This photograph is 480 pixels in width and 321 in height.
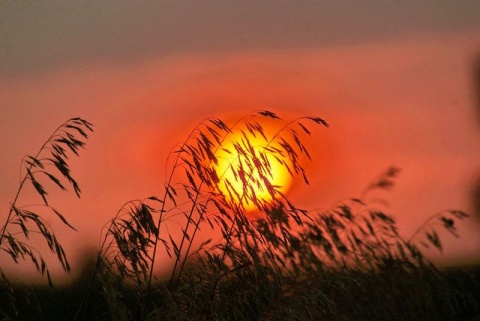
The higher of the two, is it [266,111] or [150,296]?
[266,111]

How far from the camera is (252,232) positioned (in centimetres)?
385

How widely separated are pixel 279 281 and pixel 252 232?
1.10ft

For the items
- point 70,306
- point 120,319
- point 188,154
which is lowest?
point 120,319

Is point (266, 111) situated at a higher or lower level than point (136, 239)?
higher

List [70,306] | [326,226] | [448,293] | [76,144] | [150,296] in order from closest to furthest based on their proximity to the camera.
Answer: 1. [76,144]
2. [150,296]
3. [70,306]
4. [448,293]
5. [326,226]

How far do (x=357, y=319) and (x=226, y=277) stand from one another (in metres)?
1.66

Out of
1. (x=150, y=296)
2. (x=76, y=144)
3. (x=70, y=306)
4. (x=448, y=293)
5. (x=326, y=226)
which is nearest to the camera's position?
(x=76, y=144)

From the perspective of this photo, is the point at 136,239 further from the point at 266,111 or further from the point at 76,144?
the point at 266,111

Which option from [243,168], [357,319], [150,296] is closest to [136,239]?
[150,296]

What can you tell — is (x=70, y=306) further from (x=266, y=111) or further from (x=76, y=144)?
(x=266, y=111)

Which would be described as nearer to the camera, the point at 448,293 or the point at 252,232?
the point at 252,232

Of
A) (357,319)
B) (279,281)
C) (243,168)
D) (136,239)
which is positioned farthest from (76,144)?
(357,319)

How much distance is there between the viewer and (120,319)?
3699 mm

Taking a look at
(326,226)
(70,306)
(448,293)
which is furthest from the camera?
(326,226)
